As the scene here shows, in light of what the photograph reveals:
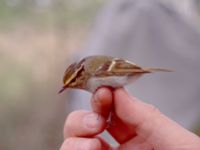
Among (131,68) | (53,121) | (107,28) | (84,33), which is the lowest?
(53,121)

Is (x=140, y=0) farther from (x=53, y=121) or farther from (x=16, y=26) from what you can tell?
(x=16, y=26)

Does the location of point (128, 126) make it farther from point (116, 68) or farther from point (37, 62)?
point (37, 62)

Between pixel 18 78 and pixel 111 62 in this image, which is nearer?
pixel 111 62

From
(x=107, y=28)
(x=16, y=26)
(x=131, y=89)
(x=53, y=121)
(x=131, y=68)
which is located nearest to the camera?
(x=131, y=68)

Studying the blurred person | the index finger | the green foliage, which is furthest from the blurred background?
the index finger

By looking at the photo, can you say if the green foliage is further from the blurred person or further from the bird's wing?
the bird's wing

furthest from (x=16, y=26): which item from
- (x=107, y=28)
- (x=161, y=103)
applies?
(x=161, y=103)

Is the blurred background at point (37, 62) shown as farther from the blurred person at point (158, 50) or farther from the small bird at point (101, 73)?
the small bird at point (101, 73)

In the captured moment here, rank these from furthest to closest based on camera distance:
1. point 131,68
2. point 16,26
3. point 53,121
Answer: point 16,26, point 53,121, point 131,68

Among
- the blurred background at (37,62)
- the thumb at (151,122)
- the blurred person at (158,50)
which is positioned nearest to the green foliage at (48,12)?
the blurred background at (37,62)
